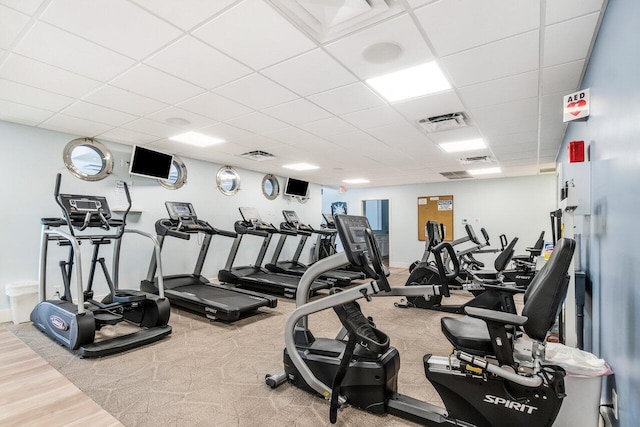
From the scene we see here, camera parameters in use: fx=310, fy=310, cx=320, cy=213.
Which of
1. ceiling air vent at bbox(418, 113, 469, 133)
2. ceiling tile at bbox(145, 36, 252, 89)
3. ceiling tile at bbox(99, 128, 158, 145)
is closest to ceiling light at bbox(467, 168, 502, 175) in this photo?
ceiling air vent at bbox(418, 113, 469, 133)

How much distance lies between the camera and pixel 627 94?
1.58 m

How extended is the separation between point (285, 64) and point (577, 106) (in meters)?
2.38

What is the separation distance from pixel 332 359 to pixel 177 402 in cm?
117

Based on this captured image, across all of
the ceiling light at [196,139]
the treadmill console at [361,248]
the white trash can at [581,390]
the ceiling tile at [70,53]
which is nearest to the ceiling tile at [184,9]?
the ceiling tile at [70,53]

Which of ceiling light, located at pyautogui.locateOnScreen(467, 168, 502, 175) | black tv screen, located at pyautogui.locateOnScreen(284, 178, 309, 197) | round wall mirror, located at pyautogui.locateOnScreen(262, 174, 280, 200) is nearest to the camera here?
ceiling light, located at pyautogui.locateOnScreen(467, 168, 502, 175)

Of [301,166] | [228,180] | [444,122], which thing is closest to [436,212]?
[301,166]

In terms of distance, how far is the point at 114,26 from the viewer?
211 cm

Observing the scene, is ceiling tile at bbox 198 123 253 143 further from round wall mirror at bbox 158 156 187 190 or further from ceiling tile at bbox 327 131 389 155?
round wall mirror at bbox 158 156 187 190

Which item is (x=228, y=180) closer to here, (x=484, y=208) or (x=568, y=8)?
(x=568, y=8)

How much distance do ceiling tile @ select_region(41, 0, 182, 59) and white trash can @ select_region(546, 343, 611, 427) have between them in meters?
3.21

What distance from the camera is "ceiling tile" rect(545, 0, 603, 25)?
6.06ft

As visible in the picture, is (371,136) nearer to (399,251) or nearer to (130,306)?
(130,306)

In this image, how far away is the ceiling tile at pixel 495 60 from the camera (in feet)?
7.49

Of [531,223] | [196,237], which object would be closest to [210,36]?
[196,237]
